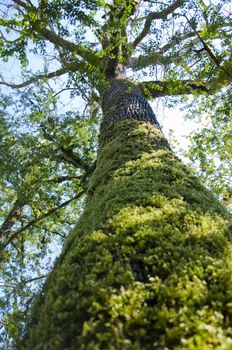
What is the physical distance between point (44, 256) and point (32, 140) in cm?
421

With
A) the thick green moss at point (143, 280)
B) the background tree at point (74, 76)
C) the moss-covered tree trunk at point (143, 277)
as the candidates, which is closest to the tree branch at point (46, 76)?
the background tree at point (74, 76)

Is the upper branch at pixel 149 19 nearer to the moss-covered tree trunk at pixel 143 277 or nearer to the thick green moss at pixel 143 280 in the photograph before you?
the moss-covered tree trunk at pixel 143 277

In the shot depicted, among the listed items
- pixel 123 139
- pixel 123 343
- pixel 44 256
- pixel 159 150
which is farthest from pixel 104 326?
pixel 44 256

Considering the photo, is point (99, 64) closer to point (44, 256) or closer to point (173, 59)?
point (173, 59)

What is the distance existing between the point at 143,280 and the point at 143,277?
3 centimetres

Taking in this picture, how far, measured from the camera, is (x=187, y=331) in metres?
1.38

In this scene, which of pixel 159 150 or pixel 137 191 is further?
pixel 159 150

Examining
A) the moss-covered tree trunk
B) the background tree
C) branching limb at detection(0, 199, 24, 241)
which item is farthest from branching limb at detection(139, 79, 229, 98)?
branching limb at detection(0, 199, 24, 241)

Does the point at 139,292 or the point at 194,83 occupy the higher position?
the point at 194,83

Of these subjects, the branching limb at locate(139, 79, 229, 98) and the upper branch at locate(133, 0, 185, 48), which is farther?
the upper branch at locate(133, 0, 185, 48)

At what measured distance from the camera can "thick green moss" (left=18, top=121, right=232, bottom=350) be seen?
54.8 inches

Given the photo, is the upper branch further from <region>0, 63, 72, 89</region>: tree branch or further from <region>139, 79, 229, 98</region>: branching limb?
<region>0, 63, 72, 89</region>: tree branch

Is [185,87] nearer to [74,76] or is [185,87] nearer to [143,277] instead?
[74,76]

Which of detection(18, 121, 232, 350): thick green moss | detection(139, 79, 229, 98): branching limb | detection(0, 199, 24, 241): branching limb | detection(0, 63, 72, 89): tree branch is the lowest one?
detection(18, 121, 232, 350): thick green moss
